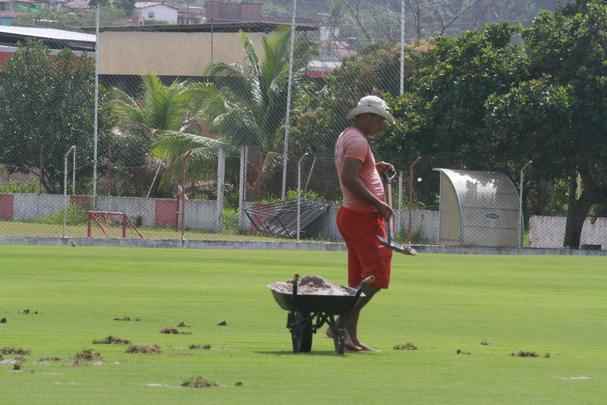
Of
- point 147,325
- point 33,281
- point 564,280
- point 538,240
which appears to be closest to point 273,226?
point 538,240

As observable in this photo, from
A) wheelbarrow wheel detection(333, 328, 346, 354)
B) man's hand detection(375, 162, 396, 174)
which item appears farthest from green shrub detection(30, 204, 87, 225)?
wheelbarrow wheel detection(333, 328, 346, 354)

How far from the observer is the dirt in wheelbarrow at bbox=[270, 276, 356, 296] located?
1088 centimetres

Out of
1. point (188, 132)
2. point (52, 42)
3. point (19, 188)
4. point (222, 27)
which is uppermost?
point (222, 27)

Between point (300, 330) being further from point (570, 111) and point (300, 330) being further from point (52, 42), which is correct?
point (52, 42)

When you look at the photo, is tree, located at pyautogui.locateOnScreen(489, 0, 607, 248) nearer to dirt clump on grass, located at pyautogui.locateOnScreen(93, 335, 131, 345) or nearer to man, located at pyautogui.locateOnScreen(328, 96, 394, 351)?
man, located at pyautogui.locateOnScreen(328, 96, 394, 351)

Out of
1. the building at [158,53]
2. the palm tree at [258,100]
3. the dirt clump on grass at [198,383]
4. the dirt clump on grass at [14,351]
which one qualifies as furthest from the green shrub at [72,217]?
the dirt clump on grass at [198,383]

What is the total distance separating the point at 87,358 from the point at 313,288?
178 cm

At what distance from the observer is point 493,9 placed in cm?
15462

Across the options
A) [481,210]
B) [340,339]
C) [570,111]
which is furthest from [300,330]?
[570,111]

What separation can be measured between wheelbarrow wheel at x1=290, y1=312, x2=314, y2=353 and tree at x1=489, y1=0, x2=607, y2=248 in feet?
98.7

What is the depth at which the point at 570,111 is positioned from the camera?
40.4 metres

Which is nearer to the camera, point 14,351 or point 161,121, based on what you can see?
point 14,351

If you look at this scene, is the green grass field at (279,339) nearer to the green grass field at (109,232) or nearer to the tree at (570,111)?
the green grass field at (109,232)

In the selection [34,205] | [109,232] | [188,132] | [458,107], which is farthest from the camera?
[188,132]
